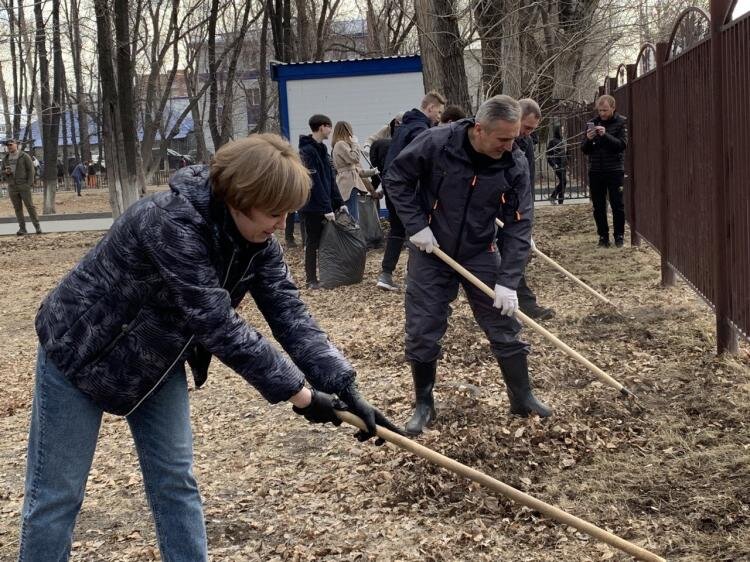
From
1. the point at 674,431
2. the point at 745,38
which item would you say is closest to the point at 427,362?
the point at 674,431

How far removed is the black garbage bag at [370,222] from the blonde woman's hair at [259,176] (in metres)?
9.01

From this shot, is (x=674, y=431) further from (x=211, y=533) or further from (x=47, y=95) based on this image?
(x=47, y=95)

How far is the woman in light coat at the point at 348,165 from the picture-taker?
445 inches

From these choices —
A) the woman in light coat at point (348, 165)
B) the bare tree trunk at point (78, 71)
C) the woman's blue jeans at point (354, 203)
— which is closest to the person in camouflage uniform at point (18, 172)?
the bare tree trunk at point (78, 71)

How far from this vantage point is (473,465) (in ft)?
14.3

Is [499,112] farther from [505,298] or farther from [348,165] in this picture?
[348,165]

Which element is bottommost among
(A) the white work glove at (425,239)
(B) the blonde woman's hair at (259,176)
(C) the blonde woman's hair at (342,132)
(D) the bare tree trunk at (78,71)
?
(A) the white work glove at (425,239)

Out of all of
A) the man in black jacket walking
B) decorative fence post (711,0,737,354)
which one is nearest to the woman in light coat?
the man in black jacket walking

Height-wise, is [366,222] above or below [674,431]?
above

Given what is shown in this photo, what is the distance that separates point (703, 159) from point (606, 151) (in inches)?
169

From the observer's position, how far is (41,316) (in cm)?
Answer: 270

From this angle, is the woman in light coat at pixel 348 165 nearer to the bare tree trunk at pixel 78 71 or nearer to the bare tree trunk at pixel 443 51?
the bare tree trunk at pixel 443 51

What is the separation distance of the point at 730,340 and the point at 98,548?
3.98 m

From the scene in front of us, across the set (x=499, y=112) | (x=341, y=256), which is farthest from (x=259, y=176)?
(x=341, y=256)
